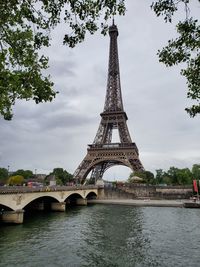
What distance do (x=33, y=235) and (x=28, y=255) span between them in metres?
6.84

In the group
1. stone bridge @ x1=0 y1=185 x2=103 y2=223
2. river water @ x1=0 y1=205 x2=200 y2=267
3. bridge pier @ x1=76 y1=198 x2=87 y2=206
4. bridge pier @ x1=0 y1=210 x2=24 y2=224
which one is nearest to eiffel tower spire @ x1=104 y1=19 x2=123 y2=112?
stone bridge @ x1=0 y1=185 x2=103 y2=223

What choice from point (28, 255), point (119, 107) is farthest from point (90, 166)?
point (28, 255)

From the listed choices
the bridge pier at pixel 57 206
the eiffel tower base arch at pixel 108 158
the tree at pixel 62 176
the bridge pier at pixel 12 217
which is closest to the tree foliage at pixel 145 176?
the eiffel tower base arch at pixel 108 158

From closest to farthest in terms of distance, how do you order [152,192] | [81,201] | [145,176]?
[81,201] < [152,192] < [145,176]

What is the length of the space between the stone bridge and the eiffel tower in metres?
18.4

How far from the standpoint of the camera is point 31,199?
34.7m

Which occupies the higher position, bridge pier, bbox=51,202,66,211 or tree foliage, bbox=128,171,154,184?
tree foliage, bbox=128,171,154,184

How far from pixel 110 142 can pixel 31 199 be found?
61250mm

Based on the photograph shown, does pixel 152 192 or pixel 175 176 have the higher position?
pixel 175 176

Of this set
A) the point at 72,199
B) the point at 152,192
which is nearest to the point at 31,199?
the point at 72,199

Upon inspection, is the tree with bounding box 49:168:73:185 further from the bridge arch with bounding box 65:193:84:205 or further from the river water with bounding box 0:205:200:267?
the river water with bounding box 0:205:200:267

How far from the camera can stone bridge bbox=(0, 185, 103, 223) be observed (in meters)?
29.6

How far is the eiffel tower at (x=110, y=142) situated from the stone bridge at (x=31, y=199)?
1840cm

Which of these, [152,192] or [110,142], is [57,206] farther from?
[110,142]
